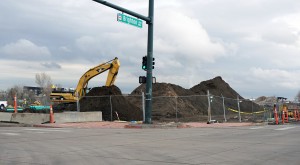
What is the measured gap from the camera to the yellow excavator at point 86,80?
36.7m

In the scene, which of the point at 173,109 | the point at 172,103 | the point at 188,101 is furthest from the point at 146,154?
the point at 188,101

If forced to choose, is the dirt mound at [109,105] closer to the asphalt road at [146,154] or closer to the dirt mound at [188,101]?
the dirt mound at [188,101]

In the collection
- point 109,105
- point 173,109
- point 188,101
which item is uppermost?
point 188,101

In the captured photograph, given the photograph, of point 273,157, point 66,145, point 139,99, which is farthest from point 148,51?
point 139,99

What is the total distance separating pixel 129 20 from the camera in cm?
2306

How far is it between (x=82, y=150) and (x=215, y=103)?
41.1m

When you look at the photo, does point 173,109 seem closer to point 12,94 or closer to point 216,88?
point 216,88

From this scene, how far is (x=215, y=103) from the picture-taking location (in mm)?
51219

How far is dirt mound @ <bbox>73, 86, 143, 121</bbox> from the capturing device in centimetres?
3331

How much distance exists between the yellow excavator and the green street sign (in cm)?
1291

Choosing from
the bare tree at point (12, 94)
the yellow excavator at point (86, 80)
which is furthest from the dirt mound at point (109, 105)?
the bare tree at point (12, 94)

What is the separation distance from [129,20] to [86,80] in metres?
16.6

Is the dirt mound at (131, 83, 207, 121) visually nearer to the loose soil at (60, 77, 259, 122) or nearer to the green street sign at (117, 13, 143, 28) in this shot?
A: the loose soil at (60, 77, 259, 122)

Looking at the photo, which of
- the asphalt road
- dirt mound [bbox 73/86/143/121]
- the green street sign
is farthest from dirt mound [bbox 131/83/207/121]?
the asphalt road
